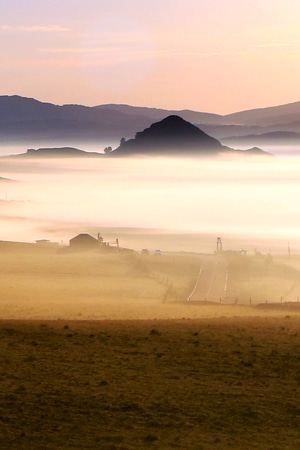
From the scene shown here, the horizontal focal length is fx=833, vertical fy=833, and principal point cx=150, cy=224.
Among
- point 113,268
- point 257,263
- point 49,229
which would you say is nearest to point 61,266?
point 113,268

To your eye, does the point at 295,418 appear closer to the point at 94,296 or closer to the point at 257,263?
the point at 94,296

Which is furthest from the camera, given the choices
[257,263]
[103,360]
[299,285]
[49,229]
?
[49,229]

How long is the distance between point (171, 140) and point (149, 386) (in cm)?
16832

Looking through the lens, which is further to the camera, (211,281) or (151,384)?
(211,281)

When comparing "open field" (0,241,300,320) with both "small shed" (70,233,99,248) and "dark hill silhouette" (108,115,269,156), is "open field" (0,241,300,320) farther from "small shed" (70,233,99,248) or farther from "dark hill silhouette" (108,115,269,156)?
"dark hill silhouette" (108,115,269,156)

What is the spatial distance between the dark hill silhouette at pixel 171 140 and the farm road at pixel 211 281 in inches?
4588

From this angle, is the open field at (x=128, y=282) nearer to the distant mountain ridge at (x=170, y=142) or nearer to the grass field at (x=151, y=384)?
the grass field at (x=151, y=384)

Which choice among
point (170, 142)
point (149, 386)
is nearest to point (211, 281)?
point (149, 386)

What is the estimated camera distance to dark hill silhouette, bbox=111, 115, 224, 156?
17062cm

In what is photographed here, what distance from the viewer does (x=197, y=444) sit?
8.78 m

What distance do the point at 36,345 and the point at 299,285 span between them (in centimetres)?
3009

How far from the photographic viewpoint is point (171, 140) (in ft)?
584

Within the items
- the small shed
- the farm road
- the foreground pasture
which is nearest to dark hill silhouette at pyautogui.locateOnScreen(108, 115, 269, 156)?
the small shed

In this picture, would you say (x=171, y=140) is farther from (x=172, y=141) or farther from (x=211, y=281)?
(x=211, y=281)
